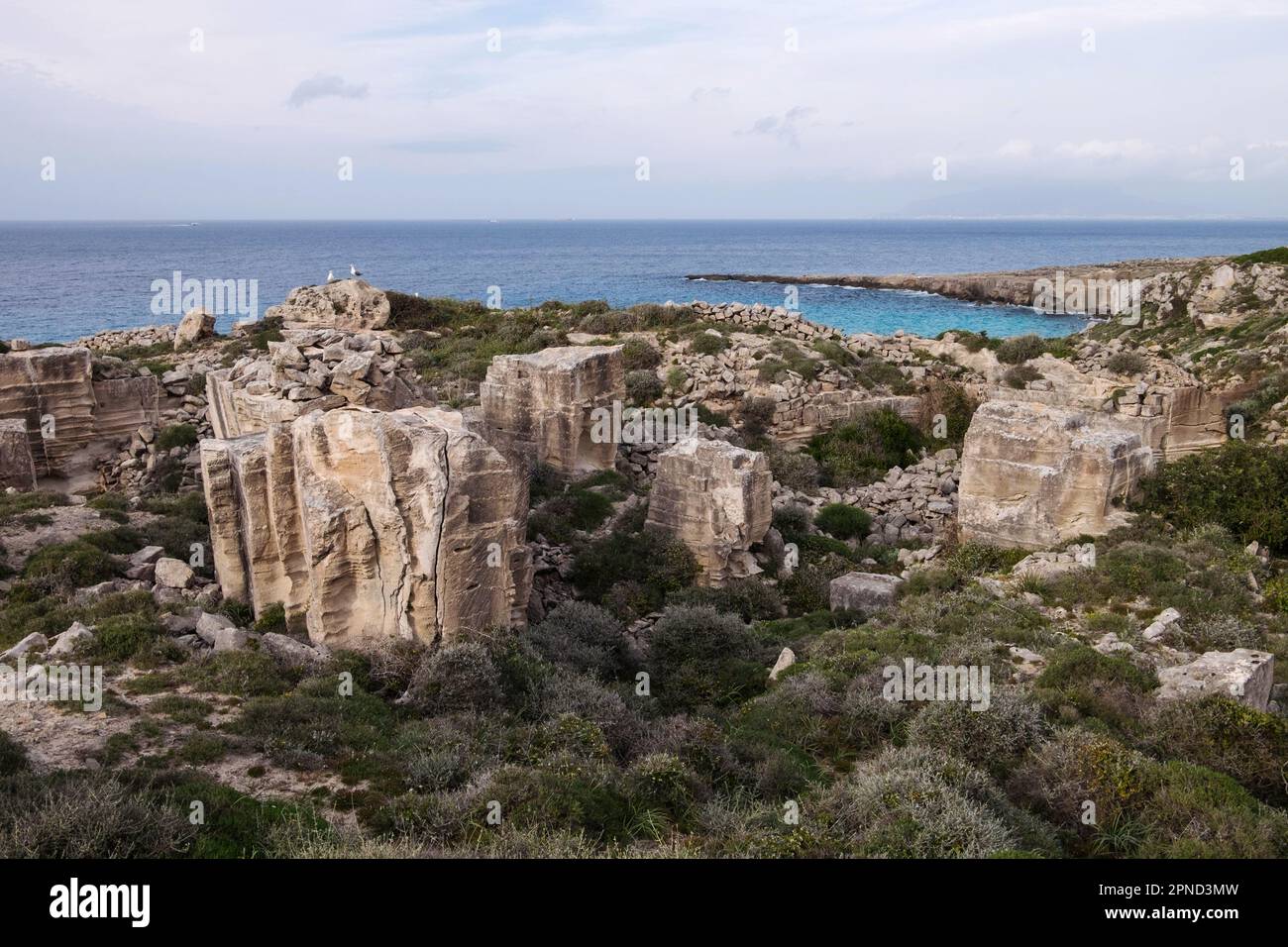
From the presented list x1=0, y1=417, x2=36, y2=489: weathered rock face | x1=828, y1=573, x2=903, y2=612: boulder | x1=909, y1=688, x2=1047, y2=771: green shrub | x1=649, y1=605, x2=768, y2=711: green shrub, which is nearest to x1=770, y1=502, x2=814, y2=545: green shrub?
x1=828, y1=573, x2=903, y2=612: boulder

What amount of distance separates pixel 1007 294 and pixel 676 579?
204ft

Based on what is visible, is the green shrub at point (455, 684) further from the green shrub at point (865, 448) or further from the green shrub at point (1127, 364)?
the green shrub at point (1127, 364)

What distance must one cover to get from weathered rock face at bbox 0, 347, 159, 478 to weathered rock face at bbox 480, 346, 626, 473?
25.1 feet

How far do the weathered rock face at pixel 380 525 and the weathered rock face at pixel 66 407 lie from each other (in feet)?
29.1

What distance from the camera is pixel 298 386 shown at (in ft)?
47.2

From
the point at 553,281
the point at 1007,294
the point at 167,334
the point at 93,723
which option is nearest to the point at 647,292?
the point at 553,281

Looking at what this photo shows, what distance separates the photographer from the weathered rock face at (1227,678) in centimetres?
895

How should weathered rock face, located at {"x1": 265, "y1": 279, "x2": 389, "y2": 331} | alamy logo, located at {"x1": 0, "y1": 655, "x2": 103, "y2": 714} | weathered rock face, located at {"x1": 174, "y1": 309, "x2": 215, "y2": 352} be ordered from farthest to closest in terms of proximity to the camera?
weathered rock face, located at {"x1": 265, "y1": 279, "x2": 389, "y2": 331} < weathered rock face, located at {"x1": 174, "y1": 309, "x2": 215, "y2": 352} < alamy logo, located at {"x1": 0, "y1": 655, "x2": 103, "y2": 714}

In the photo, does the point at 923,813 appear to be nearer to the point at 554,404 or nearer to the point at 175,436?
the point at 554,404

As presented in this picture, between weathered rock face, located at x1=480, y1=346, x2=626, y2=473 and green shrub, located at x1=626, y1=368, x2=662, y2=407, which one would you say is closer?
weathered rock face, located at x1=480, y1=346, x2=626, y2=473

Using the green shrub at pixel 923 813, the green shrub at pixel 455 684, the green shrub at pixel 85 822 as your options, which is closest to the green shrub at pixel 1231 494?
the green shrub at pixel 923 813

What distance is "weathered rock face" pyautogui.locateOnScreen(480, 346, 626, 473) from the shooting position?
1889 cm
